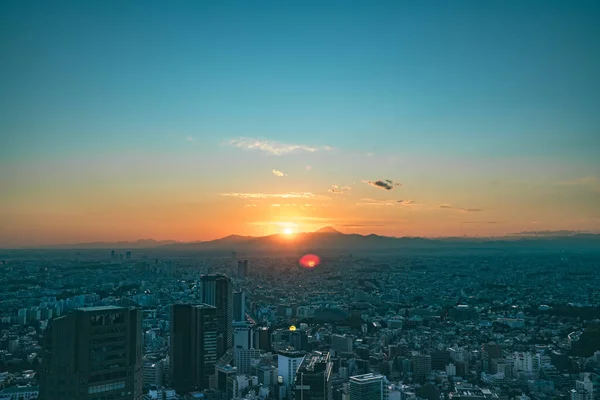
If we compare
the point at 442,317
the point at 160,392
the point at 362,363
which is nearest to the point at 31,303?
the point at 160,392

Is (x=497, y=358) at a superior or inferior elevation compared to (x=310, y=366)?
inferior

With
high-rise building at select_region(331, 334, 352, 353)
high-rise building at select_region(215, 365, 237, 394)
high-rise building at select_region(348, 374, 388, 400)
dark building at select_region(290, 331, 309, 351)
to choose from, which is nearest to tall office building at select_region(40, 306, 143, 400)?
high-rise building at select_region(348, 374, 388, 400)

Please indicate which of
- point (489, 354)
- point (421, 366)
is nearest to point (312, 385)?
point (421, 366)

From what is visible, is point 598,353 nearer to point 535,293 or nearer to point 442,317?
point 442,317

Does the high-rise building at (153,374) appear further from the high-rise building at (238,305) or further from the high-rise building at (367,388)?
the high-rise building at (238,305)

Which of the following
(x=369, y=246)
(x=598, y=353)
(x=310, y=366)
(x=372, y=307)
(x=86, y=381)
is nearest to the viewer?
(x=86, y=381)

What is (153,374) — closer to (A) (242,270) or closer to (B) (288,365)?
(B) (288,365)

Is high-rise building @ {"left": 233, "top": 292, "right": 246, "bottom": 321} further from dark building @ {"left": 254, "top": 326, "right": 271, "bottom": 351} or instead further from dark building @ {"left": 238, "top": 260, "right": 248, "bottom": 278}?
dark building @ {"left": 238, "top": 260, "right": 248, "bottom": 278}
